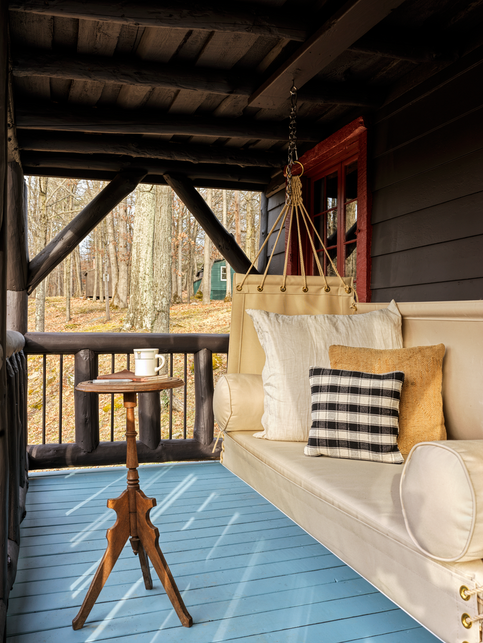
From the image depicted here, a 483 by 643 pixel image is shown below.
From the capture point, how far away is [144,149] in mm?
4078

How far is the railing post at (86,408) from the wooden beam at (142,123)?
1.63 meters

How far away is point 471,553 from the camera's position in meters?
1.02

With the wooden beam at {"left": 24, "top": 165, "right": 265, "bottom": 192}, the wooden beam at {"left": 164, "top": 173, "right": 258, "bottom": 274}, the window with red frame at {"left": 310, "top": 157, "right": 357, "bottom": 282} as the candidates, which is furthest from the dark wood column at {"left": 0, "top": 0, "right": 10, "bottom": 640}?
the wooden beam at {"left": 24, "top": 165, "right": 265, "bottom": 192}

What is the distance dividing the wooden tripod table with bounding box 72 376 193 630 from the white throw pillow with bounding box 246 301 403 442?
0.53 meters

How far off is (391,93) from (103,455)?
3.06m

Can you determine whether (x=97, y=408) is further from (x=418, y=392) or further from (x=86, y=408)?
(x=418, y=392)

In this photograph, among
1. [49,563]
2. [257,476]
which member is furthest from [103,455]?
[257,476]

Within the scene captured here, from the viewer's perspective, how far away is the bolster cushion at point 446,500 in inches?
39.9

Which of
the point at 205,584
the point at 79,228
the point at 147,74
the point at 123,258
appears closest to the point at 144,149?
the point at 79,228

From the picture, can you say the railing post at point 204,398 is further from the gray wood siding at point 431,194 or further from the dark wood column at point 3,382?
the dark wood column at point 3,382

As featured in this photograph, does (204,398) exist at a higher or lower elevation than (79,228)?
lower

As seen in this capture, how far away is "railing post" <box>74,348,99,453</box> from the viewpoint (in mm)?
3254

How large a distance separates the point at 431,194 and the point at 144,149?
2.34 meters

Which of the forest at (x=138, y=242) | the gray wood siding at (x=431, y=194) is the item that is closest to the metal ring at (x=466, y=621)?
the gray wood siding at (x=431, y=194)
